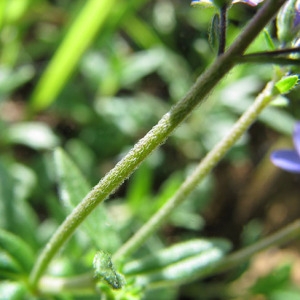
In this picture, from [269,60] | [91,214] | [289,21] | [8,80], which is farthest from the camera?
[8,80]

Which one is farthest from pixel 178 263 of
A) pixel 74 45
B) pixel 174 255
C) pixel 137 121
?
pixel 74 45

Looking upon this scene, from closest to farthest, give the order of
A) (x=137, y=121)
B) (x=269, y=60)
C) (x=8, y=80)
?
1. (x=269, y=60)
2. (x=8, y=80)
3. (x=137, y=121)

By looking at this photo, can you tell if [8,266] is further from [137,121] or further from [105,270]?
[137,121]

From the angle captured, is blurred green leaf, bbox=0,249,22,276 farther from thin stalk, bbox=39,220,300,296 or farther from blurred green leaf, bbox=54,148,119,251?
blurred green leaf, bbox=54,148,119,251

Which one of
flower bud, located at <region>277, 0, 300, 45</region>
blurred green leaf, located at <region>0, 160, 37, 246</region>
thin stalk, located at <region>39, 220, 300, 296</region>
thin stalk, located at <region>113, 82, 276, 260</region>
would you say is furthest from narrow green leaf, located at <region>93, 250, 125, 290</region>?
blurred green leaf, located at <region>0, 160, 37, 246</region>

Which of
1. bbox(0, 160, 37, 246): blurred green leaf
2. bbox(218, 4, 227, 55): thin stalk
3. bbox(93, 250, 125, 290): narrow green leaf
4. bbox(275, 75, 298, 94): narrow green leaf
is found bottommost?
bbox(93, 250, 125, 290): narrow green leaf

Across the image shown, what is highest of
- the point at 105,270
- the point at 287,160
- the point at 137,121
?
the point at 137,121

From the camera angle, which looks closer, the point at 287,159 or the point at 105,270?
the point at 105,270

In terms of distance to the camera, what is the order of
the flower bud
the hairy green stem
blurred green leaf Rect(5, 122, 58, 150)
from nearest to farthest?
the hairy green stem → the flower bud → blurred green leaf Rect(5, 122, 58, 150)
